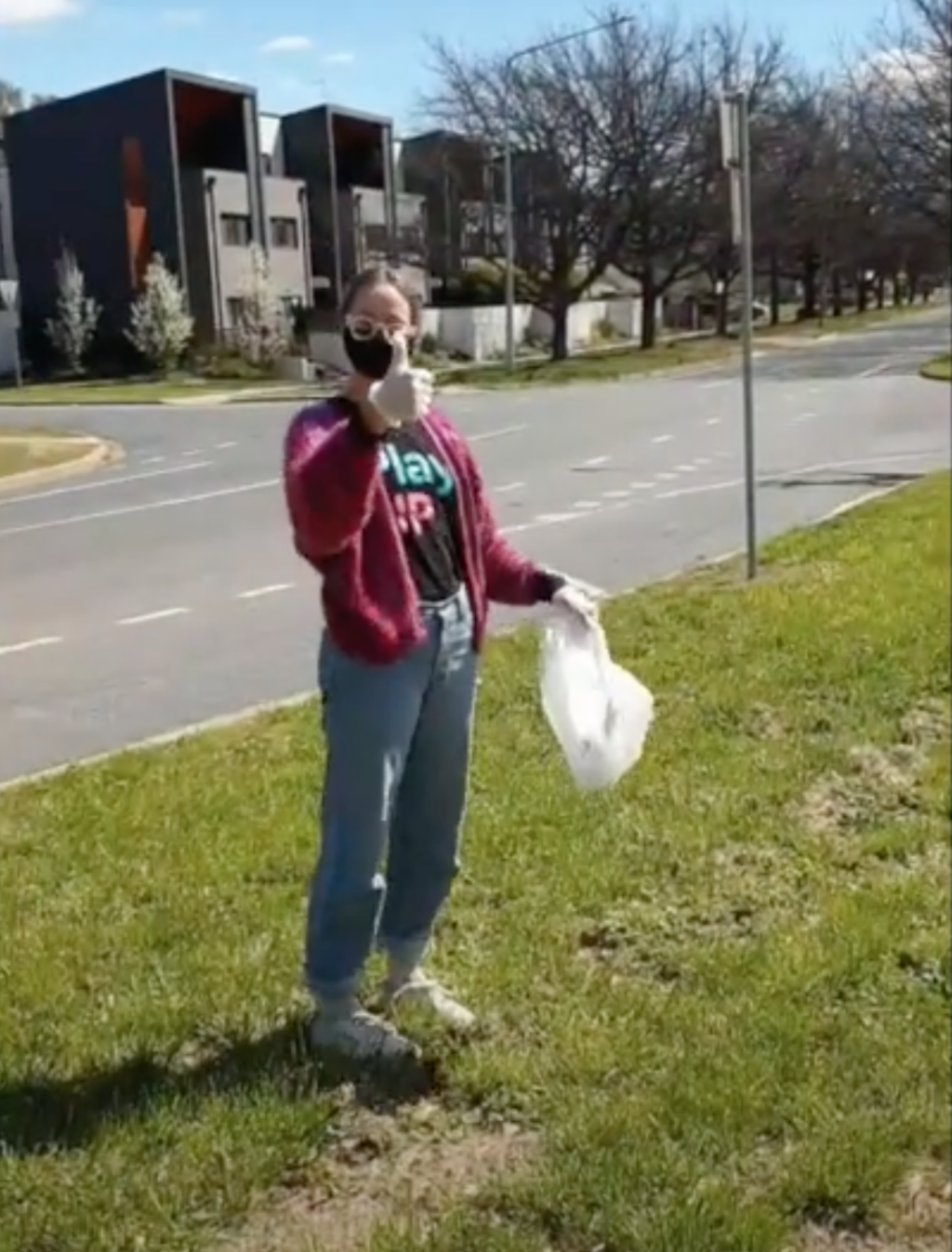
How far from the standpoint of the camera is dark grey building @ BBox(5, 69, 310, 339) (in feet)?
9.37

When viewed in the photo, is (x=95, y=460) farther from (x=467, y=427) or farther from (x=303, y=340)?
(x=467, y=427)

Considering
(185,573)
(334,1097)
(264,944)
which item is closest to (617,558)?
(185,573)

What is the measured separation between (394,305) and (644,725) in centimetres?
106

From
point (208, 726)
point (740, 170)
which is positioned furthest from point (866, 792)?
point (208, 726)

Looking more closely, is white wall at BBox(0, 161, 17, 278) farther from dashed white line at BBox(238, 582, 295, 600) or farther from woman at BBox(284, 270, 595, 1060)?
dashed white line at BBox(238, 582, 295, 600)

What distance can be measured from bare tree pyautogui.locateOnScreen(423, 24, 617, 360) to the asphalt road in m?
0.37

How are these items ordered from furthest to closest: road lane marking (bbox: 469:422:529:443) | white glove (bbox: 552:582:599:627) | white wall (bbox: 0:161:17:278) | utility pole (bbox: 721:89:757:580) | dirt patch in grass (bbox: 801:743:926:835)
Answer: dirt patch in grass (bbox: 801:743:926:835) < utility pole (bbox: 721:89:757:580) < road lane marking (bbox: 469:422:529:443) < white glove (bbox: 552:582:599:627) < white wall (bbox: 0:161:17:278)

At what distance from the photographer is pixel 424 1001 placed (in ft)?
11.7

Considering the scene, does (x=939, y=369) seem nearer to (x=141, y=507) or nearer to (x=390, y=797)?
(x=141, y=507)

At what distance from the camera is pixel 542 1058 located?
3.43 metres

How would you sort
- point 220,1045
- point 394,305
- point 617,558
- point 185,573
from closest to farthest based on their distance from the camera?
point 394,305
point 220,1045
point 185,573
point 617,558

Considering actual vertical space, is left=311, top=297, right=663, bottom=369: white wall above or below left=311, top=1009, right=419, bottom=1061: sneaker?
above

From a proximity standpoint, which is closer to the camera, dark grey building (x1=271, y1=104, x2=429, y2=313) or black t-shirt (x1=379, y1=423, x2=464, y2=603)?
black t-shirt (x1=379, y1=423, x2=464, y2=603)

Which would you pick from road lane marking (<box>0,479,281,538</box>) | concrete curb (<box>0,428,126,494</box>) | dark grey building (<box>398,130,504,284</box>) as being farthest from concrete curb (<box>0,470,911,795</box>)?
dark grey building (<box>398,130,504,284</box>)
